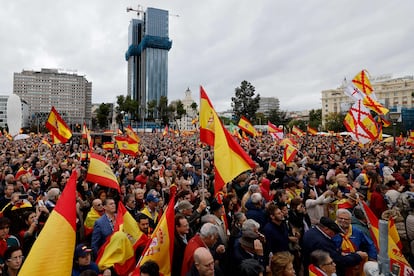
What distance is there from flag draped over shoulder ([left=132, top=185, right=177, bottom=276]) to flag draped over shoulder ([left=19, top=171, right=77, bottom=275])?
85 centimetres

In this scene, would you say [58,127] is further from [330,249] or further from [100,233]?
[330,249]

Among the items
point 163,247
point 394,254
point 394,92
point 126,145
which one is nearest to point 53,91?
point 394,92

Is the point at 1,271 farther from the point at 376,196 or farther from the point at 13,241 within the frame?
the point at 376,196

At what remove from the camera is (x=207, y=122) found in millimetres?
5484

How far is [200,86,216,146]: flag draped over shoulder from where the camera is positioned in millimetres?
5403

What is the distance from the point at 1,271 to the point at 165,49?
132451 mm

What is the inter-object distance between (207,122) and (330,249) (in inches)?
112

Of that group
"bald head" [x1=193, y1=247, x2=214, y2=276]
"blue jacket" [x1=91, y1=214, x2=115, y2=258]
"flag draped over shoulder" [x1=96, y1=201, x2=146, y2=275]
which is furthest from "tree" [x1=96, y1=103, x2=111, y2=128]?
"bald head" [x1=193, y1=247, x2=214, y2=276]

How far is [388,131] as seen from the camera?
4456 cm

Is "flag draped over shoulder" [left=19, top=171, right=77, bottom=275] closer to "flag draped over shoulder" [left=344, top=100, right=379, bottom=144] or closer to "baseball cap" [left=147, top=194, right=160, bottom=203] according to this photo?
"baseball cap" [left=147, top=194, right=160, bottom=203]

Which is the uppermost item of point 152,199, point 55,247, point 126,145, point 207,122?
point 207,122

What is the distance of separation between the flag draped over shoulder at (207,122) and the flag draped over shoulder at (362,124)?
803cm

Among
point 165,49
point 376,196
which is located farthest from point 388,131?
point 165,49

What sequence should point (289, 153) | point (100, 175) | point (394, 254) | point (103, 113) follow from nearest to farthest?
point (394, 254), point (100, 175), point (289, 153), point (103, 113)
